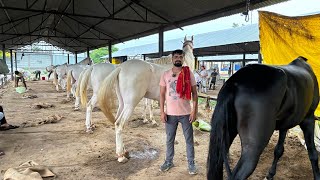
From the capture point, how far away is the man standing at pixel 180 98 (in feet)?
10.5

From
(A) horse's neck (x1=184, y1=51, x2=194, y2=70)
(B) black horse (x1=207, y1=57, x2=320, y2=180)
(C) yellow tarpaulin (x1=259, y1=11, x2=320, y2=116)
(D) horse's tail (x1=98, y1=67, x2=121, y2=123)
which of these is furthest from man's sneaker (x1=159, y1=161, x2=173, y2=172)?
(C) yellow tarpaulin (x1=259, y1=11, x2=320, y2=116)

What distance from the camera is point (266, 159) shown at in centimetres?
386

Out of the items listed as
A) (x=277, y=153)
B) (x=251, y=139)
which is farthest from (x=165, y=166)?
(x=251, y=139)

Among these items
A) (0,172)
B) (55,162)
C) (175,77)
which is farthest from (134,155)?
(0,172)

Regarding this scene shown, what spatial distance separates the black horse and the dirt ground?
1.22 metres

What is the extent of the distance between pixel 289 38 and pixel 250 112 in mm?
3202

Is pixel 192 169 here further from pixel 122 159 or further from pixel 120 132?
pixel 120 132

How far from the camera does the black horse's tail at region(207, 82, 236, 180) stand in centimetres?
212

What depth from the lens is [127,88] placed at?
3941 mm

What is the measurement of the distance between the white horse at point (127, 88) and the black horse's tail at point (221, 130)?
193cm

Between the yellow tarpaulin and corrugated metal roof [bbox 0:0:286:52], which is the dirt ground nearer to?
the yellow tarpaulin

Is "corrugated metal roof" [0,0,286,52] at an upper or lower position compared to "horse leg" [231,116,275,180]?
upper

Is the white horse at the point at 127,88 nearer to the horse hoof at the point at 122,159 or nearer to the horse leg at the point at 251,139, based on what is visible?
the horse hoof at the point at 122,159

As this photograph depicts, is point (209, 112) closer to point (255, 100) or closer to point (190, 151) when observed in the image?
point (190, 151)
